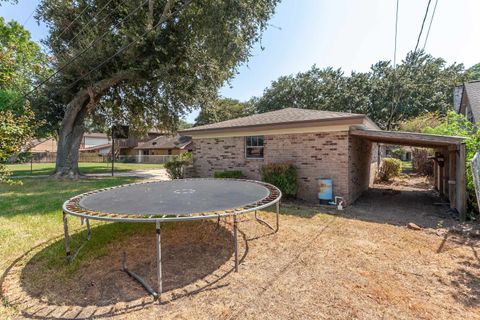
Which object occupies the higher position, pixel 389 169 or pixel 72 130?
pixel 72 130

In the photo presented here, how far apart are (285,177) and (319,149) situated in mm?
1400

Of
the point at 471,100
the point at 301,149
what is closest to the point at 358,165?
the point at 301,149

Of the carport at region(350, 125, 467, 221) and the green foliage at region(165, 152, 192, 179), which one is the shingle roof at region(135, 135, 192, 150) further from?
the carport at region(350, 125, 467, 221)

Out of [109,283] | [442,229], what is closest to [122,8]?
[109,283]

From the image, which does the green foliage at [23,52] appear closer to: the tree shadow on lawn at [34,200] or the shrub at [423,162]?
the tree shadow on lawn at [34,200]

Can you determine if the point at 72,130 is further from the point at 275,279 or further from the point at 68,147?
the point at 275,279

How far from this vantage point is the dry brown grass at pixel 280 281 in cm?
254

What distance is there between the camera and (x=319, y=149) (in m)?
7.41

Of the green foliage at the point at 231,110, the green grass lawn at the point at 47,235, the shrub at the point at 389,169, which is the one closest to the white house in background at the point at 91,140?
the green foliage at the point at 231,110

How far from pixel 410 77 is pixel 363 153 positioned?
24.4 metres

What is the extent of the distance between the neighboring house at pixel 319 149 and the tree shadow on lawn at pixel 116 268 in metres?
3.95

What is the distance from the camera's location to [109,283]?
10.2ft

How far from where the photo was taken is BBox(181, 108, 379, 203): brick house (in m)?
7.07

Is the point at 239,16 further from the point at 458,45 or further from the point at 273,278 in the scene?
the point at 273,278
